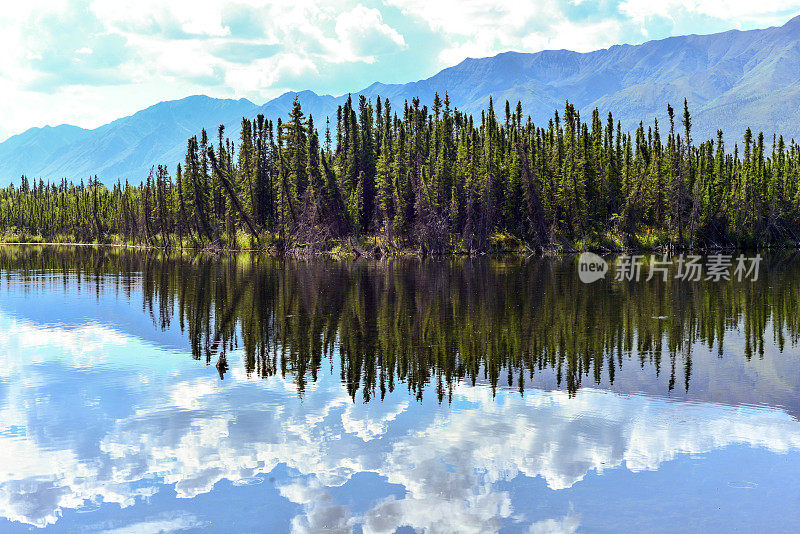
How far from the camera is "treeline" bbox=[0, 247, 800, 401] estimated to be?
2359cm

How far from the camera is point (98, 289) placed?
57.0 m

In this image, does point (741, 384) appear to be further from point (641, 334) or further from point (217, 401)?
point (217, 401)

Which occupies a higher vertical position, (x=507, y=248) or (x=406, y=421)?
(x=507, y=248)

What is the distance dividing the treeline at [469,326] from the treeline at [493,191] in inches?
2005

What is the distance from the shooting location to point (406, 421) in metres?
18.1

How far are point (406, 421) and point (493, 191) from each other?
99.9 m

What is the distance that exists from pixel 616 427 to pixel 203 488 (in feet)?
33.6

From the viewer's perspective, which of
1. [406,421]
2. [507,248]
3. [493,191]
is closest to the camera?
[406,421]

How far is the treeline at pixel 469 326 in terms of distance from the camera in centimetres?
2359
